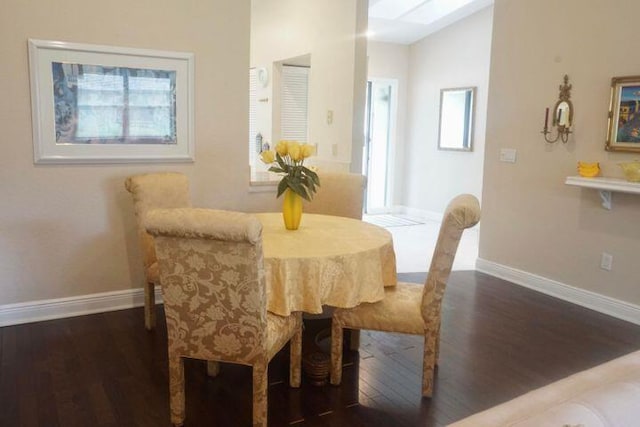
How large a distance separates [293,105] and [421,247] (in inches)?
91.6

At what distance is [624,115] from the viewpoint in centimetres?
368

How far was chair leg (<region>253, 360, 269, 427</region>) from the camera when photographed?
6.89ft

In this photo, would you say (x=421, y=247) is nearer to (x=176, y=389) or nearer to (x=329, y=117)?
(x=329, y=117)

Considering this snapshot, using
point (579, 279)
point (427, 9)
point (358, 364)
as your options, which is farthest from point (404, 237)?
point (358, 364)

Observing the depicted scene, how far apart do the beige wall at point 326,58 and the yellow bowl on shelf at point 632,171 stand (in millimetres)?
2202

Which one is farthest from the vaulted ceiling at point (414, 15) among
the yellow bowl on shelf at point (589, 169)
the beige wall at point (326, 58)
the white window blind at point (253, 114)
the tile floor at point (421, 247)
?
the yellow bowl on shelf at point (589, 169)

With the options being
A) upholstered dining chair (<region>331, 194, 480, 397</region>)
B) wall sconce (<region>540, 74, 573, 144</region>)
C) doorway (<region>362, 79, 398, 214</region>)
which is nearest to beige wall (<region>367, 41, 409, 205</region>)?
doorway (<region>362, 79, 398, 214</region>)

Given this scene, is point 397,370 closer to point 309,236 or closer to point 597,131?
point 309,236

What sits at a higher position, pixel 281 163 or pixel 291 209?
pixel 281 163

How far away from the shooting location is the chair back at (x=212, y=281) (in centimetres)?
192

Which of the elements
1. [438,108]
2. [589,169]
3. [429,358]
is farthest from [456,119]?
[429,358]

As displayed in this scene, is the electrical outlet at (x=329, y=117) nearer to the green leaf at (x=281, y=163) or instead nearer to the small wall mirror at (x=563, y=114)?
the small wall mirror at (x=563, y=114)

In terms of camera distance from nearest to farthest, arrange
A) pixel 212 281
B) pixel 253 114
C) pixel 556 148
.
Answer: pixel 212 281 < pixel 556 148 < pixel 253 114

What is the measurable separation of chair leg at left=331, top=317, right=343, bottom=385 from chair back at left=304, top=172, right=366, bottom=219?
3.82 ft
